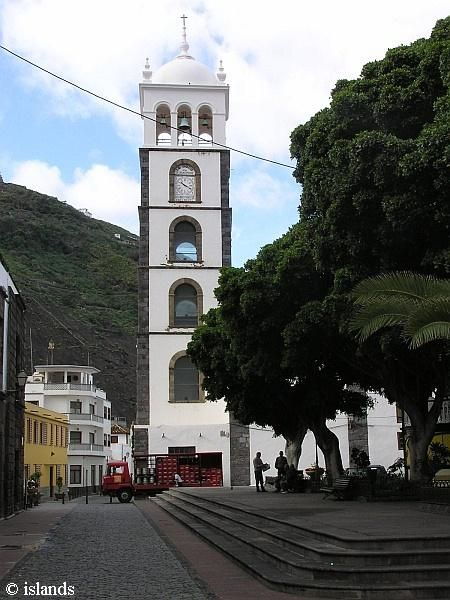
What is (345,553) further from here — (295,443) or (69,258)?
(69,258)

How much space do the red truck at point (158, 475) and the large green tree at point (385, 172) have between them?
65.6 ft

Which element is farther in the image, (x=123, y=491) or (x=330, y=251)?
(x=123, y=491)

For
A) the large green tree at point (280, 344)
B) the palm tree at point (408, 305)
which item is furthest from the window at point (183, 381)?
the palm tree at point (408, 305)

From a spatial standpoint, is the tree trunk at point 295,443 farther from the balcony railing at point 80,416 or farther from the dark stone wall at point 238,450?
the balcony railing at point 80,416

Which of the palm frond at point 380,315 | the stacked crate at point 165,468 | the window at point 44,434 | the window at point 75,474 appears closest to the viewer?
the palm frond at point 380,315

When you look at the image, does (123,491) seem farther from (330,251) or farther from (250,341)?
(330,251)

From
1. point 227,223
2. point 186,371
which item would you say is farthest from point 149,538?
point 227,223

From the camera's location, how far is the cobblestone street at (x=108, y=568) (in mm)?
9398

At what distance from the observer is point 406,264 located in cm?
1565

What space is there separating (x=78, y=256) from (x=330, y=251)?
10244cm

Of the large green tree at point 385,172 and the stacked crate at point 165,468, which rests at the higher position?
the large green tree at point 385,172

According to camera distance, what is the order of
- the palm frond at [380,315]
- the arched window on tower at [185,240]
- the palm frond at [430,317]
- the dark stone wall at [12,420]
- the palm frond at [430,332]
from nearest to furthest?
1. the palm frond at [430,332]
2. the palm frond at [430,317]
3. the palm frond at [380,315]
4. the dark stone wall at [12,420]
5. the arched window on tower at [185,240]

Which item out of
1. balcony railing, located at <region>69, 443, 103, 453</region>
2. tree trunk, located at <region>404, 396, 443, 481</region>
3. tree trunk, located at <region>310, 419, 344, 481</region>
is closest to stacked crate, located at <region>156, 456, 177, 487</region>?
tree trunk, located at <region>310, 419, 344, 481</region>

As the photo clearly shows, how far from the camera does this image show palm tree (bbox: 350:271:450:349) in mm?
12219
